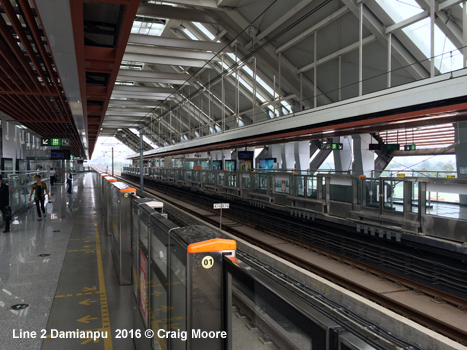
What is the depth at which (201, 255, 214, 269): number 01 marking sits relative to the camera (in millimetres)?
1905

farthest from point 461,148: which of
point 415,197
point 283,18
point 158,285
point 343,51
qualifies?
Result: point 158,285

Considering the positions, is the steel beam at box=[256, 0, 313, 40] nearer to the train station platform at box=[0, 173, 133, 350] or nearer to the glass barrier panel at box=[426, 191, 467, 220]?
the glass barrier panel at box=[426, 191, 467, 220]

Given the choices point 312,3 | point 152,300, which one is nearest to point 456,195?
point 152,300

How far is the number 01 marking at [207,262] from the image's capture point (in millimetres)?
1905

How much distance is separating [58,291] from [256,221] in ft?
34.8

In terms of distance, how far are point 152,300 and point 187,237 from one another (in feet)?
5.07

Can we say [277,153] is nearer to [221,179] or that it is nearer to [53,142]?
[221,179]

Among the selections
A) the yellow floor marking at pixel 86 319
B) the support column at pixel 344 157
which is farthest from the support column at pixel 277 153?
the yellow floor marking at pixel 86 319

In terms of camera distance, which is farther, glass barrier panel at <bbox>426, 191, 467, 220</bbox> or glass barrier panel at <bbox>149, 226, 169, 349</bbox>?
glass barrier panel at <bbox>426, 191, 467, 220</bbox>

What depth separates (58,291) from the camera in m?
5.57

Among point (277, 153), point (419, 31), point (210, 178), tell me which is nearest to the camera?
point (419, 31)

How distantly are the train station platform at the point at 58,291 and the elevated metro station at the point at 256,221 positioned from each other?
1.3 inches

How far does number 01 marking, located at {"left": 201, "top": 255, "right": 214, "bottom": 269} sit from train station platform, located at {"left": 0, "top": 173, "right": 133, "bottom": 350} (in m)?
2.83

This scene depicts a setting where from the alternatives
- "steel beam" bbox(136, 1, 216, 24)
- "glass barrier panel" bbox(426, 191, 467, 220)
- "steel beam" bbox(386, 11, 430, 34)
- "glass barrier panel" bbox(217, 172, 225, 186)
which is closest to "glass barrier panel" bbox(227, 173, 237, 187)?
"glass barrier panel" bbox(217, 172, 225, 186)
